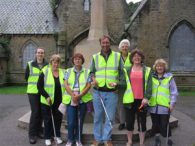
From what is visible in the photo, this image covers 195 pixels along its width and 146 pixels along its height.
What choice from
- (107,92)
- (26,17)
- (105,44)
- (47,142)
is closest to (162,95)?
(107,92)

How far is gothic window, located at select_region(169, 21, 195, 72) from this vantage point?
24047mm

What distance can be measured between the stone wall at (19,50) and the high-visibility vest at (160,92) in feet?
78.1

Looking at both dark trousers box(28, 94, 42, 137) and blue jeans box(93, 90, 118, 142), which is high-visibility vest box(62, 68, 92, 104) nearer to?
blue jeans box(93, 90, 118, 142)

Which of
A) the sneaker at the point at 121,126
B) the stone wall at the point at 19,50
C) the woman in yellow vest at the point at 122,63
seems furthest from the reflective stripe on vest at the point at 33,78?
the stone wall at the point at 19,50

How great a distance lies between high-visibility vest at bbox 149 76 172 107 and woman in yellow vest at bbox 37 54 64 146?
196 centimetres

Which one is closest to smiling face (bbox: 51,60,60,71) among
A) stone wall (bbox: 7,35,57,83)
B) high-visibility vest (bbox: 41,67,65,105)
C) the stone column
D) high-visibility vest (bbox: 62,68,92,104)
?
high-visibility vest (bbox: 41,67,65,105)

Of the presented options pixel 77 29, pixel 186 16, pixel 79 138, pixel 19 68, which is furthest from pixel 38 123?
pixel 19 68

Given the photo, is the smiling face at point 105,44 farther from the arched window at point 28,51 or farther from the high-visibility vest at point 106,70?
the arched window at point 28,51

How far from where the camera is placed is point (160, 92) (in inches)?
297

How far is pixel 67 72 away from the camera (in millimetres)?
7684

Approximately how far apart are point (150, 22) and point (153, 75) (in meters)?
16.2

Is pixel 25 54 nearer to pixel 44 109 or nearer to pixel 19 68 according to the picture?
pixel 19 68

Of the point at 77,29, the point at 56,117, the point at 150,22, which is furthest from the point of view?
the point at 77,29

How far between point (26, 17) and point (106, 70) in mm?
26420
